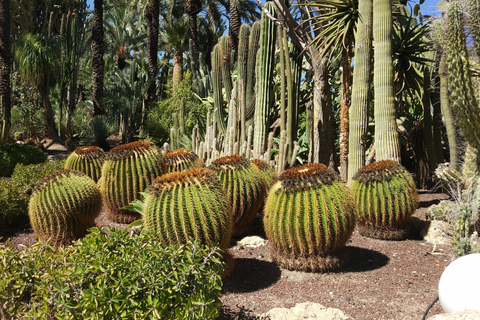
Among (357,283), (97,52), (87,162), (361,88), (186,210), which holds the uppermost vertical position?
(97,52)

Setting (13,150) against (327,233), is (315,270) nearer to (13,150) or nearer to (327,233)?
(327,233)

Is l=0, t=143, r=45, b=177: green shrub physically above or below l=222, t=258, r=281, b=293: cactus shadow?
above

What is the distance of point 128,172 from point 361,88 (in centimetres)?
401

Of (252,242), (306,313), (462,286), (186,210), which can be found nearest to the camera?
(462,286)

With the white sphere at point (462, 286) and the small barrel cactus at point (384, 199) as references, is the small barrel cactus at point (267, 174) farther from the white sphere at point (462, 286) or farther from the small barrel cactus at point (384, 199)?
the white sphere at point (462, 286)

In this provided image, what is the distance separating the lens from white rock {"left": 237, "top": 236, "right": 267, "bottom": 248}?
5.68 meters

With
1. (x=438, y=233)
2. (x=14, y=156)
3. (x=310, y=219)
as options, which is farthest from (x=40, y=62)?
(x=438, y=233)

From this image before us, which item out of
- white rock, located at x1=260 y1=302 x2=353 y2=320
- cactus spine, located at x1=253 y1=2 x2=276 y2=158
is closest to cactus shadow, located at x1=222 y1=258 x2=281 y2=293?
white rock, located at x1=260 y1=302 x2=353 y2=320

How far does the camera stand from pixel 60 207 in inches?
219

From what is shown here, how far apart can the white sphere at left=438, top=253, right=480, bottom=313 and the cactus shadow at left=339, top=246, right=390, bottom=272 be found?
1.59m

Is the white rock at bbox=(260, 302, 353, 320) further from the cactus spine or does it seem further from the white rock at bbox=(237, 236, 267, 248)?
the cactus spine

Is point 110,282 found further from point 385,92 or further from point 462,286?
point 385,92

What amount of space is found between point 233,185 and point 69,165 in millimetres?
3923

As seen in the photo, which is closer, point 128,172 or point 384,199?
point 384,199
